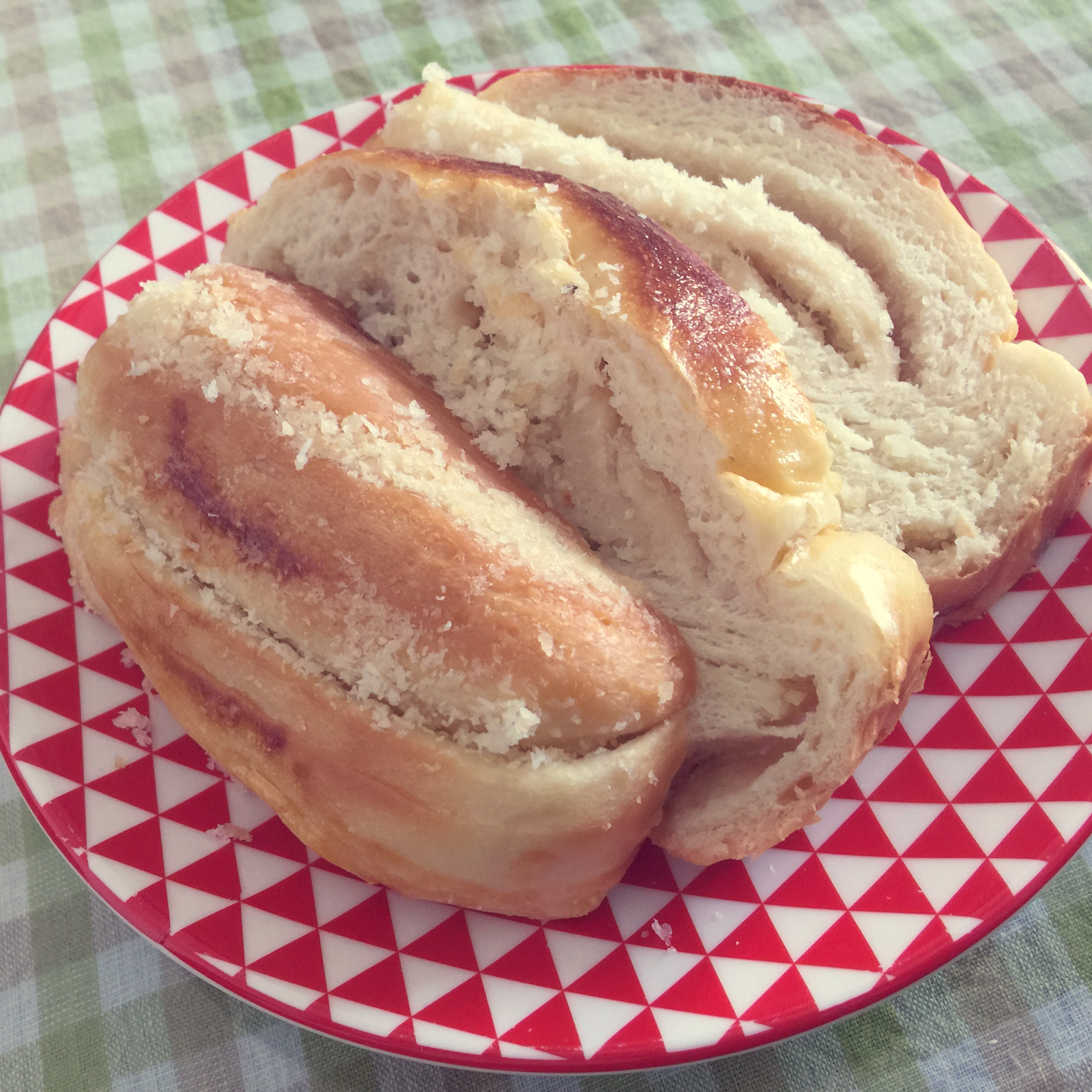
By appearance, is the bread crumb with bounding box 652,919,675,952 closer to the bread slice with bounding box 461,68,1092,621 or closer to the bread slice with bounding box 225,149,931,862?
the bread slice with bounding box 225,149,931,862

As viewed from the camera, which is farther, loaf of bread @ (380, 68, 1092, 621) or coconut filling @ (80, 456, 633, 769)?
loaf of bread @ (380, 68, 1092, 621)

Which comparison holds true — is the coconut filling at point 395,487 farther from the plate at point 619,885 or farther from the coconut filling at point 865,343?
the coconut filling at point 865,343

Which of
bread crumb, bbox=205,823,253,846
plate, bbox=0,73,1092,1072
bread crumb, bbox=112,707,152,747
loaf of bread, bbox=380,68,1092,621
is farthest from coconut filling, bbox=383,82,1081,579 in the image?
bread crumb, bbox=112,707,152,747

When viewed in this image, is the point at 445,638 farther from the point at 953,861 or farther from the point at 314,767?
the point at 953,861

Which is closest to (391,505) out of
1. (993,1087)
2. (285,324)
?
(285,324)

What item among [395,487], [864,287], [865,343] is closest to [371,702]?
[395,487]

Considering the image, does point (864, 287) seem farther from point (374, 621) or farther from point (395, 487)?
point (374, 621)
